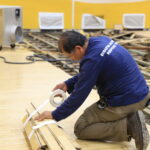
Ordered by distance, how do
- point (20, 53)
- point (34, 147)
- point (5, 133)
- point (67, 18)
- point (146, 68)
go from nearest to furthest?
point (34, 147) → point (5, 133) → point (146, 68) → point (20, 53) → point (67, 18)

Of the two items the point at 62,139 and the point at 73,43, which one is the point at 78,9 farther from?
the point at 62,139

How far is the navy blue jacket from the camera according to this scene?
2197 mm

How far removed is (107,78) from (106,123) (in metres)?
0.35

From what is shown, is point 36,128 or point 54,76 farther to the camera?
point 54,76

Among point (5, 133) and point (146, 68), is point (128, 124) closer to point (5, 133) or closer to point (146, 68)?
point (5, 133)

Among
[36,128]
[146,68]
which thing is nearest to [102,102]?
[36,128]

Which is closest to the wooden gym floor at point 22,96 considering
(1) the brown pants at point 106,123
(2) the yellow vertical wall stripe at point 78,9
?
(1) the brown pants at point 106,123

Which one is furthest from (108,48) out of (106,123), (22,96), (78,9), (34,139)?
(78,9)

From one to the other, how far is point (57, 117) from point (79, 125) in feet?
0.80

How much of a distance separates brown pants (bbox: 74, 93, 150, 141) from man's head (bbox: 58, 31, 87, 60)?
45 cm

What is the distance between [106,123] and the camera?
95.5 inches

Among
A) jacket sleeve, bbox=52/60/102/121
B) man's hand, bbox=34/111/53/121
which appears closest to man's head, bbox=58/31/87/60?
jacket sleeve, bbox=52/60/102/121

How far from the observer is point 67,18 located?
1086 centimetres

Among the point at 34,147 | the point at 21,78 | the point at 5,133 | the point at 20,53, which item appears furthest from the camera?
the point at 20,53
